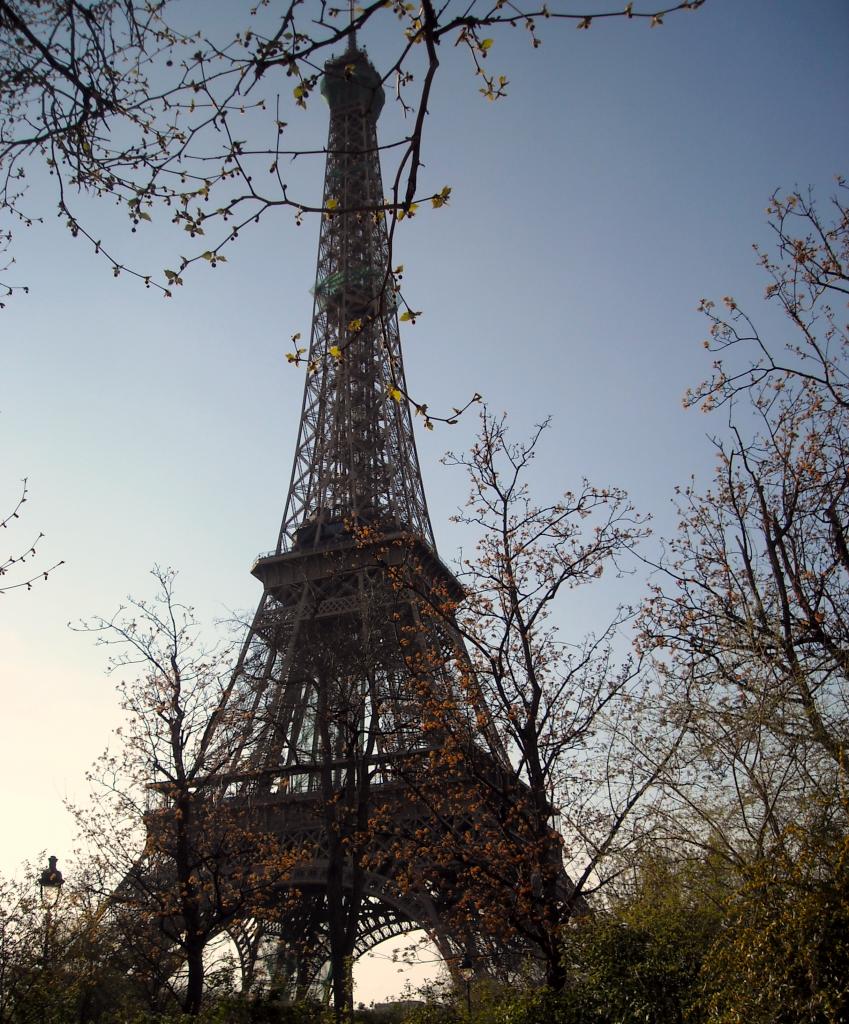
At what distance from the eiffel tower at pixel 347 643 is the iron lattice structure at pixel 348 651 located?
3.4 inches

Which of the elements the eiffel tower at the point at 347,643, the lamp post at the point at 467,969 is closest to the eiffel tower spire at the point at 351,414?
the eiffel tower at the point at 347,643

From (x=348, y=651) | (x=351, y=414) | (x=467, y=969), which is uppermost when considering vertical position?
(x=351, y=414)

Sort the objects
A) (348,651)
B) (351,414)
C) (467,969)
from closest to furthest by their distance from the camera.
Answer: (467,969), (348,651), (351,414)

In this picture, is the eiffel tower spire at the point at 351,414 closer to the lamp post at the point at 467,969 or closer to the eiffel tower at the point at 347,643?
the eiffel tower at the point at 347,643

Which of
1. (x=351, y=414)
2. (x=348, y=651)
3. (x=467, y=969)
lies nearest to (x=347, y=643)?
(x=348, y=651)

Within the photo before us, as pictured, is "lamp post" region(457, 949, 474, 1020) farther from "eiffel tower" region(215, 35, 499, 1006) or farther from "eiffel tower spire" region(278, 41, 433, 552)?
"eiffel tower spire" region(278, 41, 433, 552)

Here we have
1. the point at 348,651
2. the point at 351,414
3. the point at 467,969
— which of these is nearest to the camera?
the point at 467,969

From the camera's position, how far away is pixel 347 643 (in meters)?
20.2

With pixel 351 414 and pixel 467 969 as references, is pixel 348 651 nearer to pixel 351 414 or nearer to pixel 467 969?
pixel 467 969

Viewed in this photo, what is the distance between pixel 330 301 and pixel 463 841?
40.2 metres

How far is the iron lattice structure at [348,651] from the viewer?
14.6 meters

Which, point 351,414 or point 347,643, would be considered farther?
point 351,414

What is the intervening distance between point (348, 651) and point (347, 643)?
30.5 inches

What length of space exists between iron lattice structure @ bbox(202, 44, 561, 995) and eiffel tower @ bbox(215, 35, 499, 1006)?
86 mm
